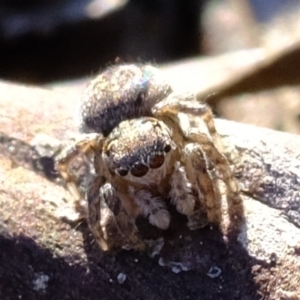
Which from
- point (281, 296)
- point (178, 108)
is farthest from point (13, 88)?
point (281, 296)

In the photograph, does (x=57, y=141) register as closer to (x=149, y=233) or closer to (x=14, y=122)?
(x=14, y=122)

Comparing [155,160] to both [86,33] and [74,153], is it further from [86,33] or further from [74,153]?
[86,33]

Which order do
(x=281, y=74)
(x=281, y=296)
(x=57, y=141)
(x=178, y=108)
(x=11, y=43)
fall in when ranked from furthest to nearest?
(x=11, y=43), (x=281, y=74), (x=57, y=141), (x=178, y=108), (x=281, y=296)

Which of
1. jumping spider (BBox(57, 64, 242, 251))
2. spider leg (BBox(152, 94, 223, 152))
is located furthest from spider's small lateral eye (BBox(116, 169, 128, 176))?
spider leg (BBox(152, 94, 223, 152))

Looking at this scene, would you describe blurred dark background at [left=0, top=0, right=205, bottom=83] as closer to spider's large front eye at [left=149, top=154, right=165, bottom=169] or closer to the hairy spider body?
the hairy spider body

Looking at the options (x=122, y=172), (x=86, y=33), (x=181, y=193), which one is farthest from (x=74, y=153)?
(x=86, y=33)

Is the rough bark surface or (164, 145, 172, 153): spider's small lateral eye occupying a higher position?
(164, 145, 172, 153): spider's small lateral eye
